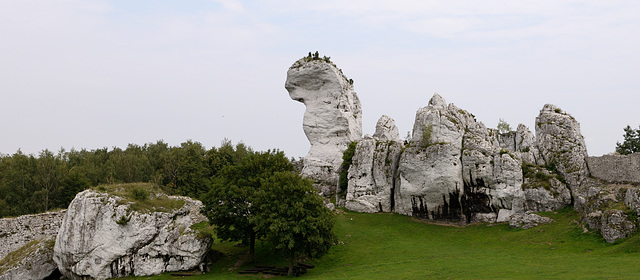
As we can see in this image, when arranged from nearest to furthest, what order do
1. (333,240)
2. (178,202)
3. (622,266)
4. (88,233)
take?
(622,266)
(333,240)
(88,233)
(178,202)

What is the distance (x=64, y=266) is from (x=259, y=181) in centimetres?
1817

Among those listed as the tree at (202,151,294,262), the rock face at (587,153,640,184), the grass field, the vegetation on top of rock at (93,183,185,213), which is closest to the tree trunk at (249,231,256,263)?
the tree at (202,151,294,262)

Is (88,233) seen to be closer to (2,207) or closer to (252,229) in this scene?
(252,229)

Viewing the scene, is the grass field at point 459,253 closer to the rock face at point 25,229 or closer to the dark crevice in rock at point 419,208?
the dark crevice in rock at point 419,208

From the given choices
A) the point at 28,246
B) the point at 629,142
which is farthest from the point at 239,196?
the point at 629,142

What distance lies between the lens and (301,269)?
4069 centimetres

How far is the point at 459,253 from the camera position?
41500 mm

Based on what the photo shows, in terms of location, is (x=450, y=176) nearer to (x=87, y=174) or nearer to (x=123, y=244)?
(x=123, y=244)

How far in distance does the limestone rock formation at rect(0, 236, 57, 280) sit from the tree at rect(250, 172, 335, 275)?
20.2 metres

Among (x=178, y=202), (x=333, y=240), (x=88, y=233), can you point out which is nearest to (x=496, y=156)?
(x=333, y=240)

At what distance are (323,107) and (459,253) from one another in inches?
1392

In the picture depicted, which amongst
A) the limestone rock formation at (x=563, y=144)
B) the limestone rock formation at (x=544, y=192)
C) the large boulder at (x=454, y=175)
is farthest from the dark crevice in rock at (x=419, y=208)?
the limestone rock formation at (x=563, y=144)

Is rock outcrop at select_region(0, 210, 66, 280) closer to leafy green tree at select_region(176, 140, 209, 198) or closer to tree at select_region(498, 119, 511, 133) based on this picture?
leafy green tree at select_region(176, 140, 209, 198)

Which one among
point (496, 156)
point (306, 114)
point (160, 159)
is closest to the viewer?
point (496, 156)
